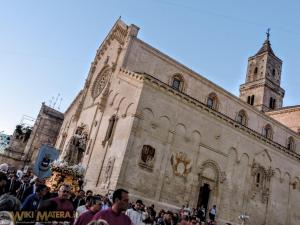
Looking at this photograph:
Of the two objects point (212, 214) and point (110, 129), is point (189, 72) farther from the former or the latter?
point (212, 214)

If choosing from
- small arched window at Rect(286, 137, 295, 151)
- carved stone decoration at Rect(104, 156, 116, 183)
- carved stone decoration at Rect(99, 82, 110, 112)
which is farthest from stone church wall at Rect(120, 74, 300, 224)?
carved stone decoration at Rect(99, 82, 110, 112)

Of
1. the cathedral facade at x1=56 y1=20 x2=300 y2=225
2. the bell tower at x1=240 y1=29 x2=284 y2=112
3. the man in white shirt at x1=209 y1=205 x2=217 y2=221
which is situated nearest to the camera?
the cathedral facade at x1=56 y1=20 x2=300 y2=225

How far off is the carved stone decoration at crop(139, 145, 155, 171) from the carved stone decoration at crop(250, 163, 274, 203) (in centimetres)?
1215

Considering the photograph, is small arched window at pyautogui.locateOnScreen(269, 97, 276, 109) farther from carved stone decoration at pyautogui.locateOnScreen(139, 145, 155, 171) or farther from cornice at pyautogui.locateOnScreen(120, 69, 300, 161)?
carved stone decoration at pyautogui.locateOnScreen(139, 145, 155, 171)

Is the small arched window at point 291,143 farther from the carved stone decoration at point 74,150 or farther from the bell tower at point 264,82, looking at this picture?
the carved stone decoration at point 74,150

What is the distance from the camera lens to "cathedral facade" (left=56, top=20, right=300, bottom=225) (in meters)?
25.3

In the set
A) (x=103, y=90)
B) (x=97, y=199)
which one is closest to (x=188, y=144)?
(x=103, y=90)

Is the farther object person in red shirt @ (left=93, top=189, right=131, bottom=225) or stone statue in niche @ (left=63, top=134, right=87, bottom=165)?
stone statue in niche @ (left=63, top=134, right=87, bottom=165)

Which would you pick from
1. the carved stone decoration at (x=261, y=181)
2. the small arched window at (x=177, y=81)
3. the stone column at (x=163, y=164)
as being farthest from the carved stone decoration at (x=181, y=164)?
the carved stone decoration at (x=261, y=181)

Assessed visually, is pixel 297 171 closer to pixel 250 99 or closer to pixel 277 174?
pixel 277 174

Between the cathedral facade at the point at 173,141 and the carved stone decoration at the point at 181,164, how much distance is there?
3.1 inches

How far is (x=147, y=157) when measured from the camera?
25203 millimetres

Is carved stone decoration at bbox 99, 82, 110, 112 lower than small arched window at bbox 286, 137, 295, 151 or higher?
lower

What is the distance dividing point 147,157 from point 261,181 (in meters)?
14.1
